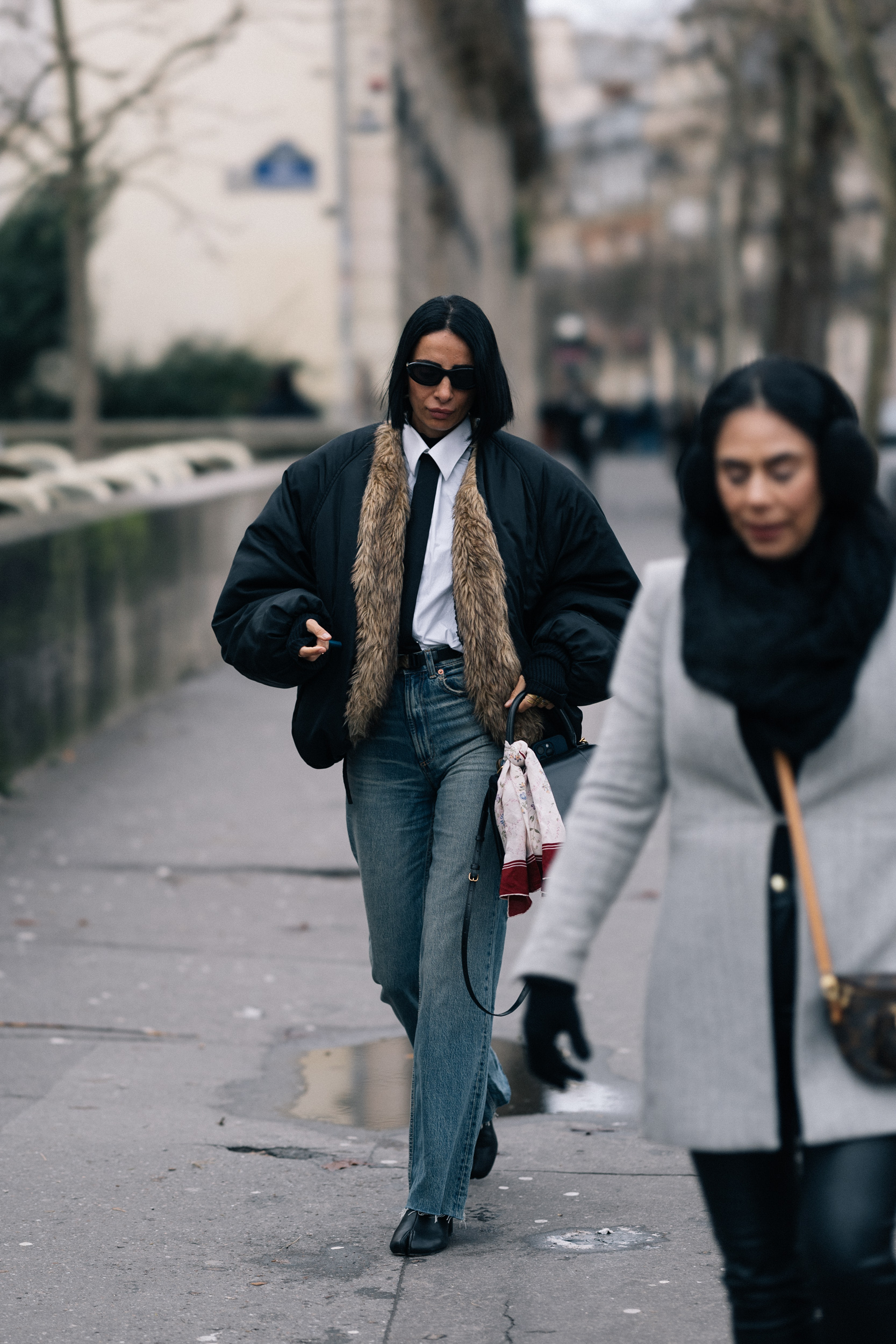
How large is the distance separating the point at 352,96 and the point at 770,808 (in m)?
19.8

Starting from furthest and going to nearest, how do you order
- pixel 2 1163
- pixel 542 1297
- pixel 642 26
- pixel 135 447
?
pixel 642 26 < pixel 135 447 < pixel 2 1163 < pixel 542 1297

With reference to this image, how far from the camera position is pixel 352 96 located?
21.5 meters

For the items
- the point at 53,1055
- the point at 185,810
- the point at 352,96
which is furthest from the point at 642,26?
the point at 53,1055

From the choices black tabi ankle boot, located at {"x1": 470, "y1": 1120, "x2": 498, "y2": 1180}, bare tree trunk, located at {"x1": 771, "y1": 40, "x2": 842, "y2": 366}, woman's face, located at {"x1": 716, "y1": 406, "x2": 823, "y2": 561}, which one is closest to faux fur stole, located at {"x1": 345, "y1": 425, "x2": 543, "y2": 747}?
black tabi ankle boot, located at {"x1": 470, "y1": 1120, "x2": 498, "y2": 1180}

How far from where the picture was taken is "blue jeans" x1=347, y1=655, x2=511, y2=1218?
13.4ft

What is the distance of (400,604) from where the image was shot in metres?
4.12

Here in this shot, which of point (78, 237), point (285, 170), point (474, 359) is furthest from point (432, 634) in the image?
point (285, 170)

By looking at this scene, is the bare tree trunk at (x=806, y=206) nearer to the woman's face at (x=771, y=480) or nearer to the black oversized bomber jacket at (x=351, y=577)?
the black oversized bomber jacket at (x=351, y=577)

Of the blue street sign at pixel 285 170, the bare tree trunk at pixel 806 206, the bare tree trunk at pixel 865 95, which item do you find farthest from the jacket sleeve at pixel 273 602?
the bare tree trunk at pixel 806 206

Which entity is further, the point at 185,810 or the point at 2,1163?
the point at 185,810

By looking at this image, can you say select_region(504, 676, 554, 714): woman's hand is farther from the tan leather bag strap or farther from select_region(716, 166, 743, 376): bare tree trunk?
select_region(716, 166, 743, 376): bare tree trunk

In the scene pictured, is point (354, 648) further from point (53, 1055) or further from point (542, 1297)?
point (53, 1055)

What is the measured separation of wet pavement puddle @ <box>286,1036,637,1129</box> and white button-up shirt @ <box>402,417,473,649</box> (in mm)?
1473

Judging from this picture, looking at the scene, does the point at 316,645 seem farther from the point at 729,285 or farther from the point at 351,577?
the point at 729,285
